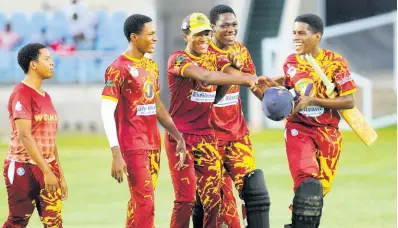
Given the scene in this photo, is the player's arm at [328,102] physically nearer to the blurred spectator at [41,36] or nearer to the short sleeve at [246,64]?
the short sleeve at [246,64]

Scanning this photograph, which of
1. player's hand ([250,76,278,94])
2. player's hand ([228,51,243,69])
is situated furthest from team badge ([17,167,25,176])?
player's hand ([228,51,243,69])

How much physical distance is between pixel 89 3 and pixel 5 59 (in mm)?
2911

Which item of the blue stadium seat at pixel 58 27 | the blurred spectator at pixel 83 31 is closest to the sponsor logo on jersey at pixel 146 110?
the blurred spectator at pixel 83 31

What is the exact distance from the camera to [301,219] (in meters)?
10.1

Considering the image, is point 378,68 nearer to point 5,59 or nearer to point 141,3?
point 141,3

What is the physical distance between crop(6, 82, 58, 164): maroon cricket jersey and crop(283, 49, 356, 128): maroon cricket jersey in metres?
2.43

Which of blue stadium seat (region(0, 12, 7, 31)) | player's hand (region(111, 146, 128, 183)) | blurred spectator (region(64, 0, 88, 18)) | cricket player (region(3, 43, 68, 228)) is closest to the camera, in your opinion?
player's hand (region(111, 146, 128, 183))

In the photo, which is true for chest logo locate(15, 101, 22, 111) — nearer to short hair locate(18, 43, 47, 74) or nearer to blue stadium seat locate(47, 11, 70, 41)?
short hair locate(18, 43, 47, 74)

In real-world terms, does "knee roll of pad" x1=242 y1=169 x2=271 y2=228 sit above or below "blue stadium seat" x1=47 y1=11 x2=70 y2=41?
below

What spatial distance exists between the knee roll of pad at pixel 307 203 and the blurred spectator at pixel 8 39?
21519 millimetres

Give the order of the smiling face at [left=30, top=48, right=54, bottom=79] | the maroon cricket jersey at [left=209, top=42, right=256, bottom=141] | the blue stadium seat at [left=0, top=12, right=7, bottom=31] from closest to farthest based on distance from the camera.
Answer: the smiling face at [left=30, top=48, right=54, bottom=79], the maroon cricket jersey at [left=209, top=42, right=256, bottom=141], the blue stadium seat at [left=0, top=12, right=7, bottom=31]

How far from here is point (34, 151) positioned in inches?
361

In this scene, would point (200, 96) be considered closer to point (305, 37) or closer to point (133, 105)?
point (133, 105)

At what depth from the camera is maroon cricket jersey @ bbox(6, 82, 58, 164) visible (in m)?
9.40
